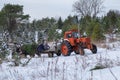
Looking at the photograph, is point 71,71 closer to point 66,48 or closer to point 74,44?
point 66,48

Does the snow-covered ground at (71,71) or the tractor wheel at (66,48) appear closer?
the snow-covered ground at (71,71)

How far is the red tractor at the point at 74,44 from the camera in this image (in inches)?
709

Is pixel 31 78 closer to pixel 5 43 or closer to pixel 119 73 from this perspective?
pixel 119 73

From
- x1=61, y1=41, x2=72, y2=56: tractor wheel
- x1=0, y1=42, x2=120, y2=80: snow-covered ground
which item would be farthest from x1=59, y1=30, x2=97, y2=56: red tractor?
x1=0, y1=42, x2=120, y2=80: snow-covered ground

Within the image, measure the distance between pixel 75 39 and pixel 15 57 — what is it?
7960 mm

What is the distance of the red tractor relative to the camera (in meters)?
18.0

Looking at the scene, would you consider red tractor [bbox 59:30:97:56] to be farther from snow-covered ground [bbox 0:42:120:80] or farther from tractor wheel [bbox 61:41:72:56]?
snow-covered ground [bbox 0:42:120:80]

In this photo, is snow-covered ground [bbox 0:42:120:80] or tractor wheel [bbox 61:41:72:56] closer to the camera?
snow-covered ground [bbox 0:42:120:80]

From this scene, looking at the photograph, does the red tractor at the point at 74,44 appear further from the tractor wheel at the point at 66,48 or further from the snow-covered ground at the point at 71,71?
the snow-covered ground at the point at 71,71

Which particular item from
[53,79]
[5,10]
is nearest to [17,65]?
[53,79]

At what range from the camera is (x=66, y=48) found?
18281mm

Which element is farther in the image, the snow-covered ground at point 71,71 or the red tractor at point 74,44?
the red tractor at point 74,44

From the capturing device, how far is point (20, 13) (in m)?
54.3

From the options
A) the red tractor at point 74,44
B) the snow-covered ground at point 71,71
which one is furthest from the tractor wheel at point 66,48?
the snow-covered ground at point 71,71
